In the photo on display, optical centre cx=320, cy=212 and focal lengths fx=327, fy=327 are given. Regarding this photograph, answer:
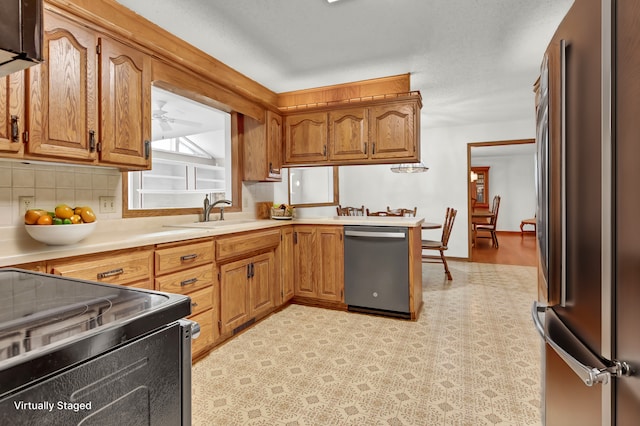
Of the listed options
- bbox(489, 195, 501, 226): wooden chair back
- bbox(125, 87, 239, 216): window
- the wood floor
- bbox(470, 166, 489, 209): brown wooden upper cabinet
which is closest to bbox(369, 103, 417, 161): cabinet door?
bbox(125, 87, 239, 216): window

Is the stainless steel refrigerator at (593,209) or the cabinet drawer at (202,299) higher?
the stainless steel refrigerator at (593,209)

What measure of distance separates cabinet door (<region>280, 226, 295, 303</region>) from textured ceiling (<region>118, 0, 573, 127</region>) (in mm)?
1692

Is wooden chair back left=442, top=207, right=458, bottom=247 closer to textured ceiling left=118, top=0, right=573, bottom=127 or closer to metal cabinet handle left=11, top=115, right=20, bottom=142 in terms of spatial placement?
textured ceiling left=118, top=0, right=573, bottom=127

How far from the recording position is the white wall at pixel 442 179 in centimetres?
557

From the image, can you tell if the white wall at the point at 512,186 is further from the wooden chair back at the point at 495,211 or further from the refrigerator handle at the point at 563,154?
the refrigerator handle at the point at 563,154

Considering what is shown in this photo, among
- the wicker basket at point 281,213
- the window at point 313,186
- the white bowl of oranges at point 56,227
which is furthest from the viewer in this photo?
the window at point 313,186

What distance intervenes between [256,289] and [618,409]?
2.53m

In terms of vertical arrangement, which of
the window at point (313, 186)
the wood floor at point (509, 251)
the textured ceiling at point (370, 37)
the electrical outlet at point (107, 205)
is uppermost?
the textured ceiling at point (370, 37)

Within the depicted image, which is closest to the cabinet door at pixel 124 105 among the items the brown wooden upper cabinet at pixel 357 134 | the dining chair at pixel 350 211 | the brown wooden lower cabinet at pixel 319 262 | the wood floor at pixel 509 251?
the brown wooden lower cabinet at pixel 319 262

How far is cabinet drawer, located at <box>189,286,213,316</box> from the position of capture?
87.8 inches

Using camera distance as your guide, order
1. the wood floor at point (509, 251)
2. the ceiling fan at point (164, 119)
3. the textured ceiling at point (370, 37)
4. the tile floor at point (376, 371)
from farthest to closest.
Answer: the wood floor at point (509, 251) < the ceiling fan at point (164, 119) < the textured ceiling at point (370, 37) < the tile floor at point (376, 371)

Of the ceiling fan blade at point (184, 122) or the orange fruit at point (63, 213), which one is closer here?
the orange fruit at point (63, 213)

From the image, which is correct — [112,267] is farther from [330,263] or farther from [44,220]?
[330,263]

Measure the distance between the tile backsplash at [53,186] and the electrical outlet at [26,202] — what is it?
10 mm
